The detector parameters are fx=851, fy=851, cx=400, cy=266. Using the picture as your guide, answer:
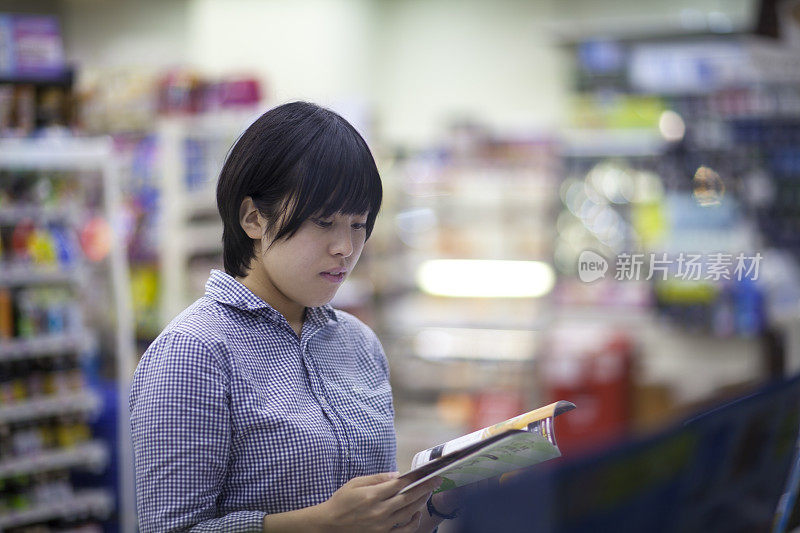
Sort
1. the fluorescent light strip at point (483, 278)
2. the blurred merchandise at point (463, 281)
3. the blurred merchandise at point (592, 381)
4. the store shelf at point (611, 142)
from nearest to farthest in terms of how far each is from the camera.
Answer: the blurred merchandise at point (592, 381) < the store shelf at point (611, 142) < the blurred merchandise at point (463, 281) < the fluorescent light strip at point (483, 278)

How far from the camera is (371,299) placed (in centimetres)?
578

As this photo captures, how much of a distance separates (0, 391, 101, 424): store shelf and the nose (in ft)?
8.51

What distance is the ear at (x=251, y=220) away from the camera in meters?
1.17

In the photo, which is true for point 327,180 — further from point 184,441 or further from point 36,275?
point 36,275

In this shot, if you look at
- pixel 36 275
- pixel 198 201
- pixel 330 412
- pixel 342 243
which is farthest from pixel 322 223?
pixel 198 201

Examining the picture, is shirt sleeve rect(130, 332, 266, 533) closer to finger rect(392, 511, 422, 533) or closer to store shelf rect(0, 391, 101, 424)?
finger rect(392, 511, 422, 533)

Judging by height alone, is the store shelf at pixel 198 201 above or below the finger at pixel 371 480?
above

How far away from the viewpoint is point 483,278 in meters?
5.94

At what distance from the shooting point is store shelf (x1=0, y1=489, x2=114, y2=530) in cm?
332

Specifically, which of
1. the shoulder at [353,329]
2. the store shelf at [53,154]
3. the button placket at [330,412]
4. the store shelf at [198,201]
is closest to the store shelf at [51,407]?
the store shelf at [53,154]

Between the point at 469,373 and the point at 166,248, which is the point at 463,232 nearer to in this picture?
the point at 469,373

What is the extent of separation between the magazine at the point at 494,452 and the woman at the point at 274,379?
0.17ft

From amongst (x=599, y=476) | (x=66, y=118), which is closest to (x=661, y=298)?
(x=66, y=118)

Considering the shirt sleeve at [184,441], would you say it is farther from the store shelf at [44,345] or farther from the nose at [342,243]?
the store shelf at [44,345]
